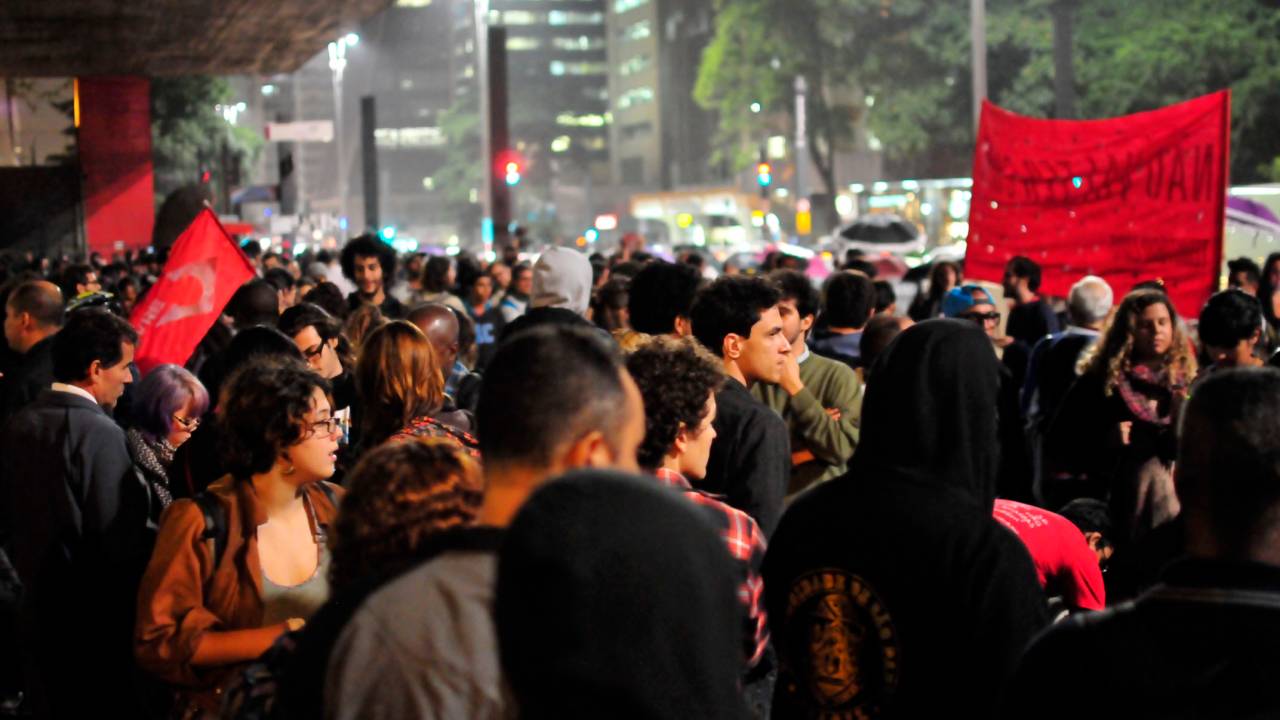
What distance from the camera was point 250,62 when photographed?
3506 centimetres

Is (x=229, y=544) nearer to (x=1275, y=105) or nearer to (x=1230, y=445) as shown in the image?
(x=1230, y=445)

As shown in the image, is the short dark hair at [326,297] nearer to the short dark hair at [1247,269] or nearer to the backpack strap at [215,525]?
the backpack strap at [215,525]

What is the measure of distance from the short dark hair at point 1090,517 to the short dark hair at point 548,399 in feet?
12.2

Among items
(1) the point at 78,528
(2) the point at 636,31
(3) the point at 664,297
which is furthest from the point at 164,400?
(2) the point at 636,31

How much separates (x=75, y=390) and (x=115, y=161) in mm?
35440

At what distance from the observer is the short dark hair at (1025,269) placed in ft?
37.7

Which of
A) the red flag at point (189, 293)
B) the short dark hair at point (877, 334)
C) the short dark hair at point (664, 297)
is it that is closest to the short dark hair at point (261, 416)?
the short dark hair at point (664, 297)

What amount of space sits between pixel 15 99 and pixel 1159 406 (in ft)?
129

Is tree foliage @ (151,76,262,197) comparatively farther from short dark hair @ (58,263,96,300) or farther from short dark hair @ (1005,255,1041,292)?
short dark hair @ (1005,255,1041,292)

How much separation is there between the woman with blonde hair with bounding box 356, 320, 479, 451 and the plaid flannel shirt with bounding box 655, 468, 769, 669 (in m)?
1.56

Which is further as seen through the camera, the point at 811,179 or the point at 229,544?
the point at 811,179

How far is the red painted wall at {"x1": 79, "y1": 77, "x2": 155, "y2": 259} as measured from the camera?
3934 cm

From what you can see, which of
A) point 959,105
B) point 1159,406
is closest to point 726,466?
point 1159,406

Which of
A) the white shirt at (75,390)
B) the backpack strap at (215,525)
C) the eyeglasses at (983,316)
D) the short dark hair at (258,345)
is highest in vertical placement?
the short dark hair at (258,345)
